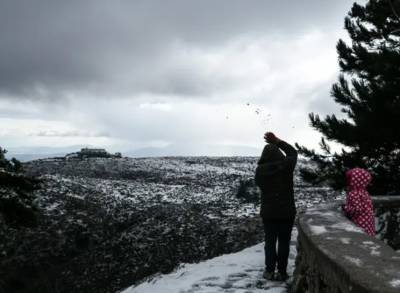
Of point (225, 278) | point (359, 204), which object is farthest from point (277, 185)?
point (225, 278)

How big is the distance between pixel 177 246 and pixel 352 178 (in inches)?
469

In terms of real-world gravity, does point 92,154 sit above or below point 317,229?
above

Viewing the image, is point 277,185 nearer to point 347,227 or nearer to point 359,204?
point 359,204

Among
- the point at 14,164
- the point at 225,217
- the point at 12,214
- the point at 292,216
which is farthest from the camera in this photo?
the point at 225,217

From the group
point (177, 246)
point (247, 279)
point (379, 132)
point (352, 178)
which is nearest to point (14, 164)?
point (177, 246)

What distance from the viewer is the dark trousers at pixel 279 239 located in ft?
23.2

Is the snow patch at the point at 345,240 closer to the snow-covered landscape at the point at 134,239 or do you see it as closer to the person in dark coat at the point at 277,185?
the person in dark coat at the point at 277,185

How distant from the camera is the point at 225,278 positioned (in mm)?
8359

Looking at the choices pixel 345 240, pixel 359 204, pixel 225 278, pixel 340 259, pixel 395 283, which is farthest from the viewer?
pixel 225 278

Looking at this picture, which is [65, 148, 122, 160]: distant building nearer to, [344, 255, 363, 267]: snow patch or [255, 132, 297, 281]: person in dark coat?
[255, 132, 297, 281]: person in dark coat

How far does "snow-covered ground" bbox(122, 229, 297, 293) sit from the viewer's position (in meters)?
7.49

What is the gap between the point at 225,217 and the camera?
2091cm

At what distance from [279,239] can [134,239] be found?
12505 millimetres

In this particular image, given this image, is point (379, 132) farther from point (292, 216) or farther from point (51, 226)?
point (51, 226)
